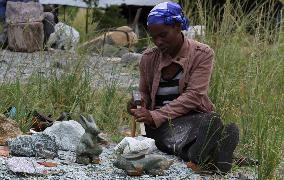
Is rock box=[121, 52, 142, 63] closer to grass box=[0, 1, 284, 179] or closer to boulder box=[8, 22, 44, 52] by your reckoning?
boulder box=[8, 22, 44, 52]

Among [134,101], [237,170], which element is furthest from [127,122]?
[237,170]

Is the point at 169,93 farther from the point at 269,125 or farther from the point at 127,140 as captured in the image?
the point at 269,125

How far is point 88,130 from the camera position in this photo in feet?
14.4

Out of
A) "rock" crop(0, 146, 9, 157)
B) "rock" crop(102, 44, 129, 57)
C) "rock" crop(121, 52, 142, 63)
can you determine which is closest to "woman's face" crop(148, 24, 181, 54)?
"rock" crop(0, 146, 9, 157)

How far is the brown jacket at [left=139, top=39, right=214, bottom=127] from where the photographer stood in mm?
4891

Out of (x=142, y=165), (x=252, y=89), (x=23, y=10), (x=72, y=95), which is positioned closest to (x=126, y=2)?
(x=23, y=10)

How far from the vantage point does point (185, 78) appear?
499 cm

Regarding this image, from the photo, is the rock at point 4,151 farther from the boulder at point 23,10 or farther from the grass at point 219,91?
the boulder at point 23,10

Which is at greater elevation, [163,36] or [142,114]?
[163,36]

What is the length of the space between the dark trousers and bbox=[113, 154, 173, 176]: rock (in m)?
0.25

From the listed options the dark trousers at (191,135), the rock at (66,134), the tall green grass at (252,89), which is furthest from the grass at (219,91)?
A: the dark trousers at (191,135)

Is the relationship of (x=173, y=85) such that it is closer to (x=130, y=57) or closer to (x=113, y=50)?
(x=130, y=57)

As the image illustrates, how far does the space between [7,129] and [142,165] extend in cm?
114

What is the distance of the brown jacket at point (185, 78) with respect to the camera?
4891 mm
